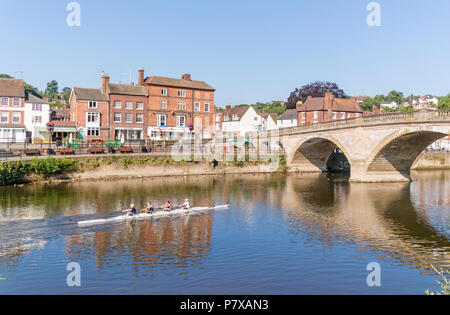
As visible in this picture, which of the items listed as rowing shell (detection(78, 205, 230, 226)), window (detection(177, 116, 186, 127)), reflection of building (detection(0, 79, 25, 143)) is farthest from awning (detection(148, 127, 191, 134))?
rowing shell (detection(78, 205, 230, 226))

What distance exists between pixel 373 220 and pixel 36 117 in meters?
53.3

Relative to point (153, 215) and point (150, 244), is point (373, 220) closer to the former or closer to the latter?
point (153, 215)

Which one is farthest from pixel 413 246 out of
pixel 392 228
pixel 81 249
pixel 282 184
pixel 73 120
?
pixel 73 120

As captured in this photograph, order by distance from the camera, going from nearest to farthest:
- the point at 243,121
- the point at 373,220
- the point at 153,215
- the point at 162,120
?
1. the point at 153,215
2. the point at 373,220
3. the point at 162,120
4. the point at 243,121

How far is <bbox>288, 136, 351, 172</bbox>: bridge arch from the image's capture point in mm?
58375

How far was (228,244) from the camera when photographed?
2238 cm

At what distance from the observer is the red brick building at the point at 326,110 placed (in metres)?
77.6

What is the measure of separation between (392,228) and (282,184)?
22380 millimetres

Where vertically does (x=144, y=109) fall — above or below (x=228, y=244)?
above

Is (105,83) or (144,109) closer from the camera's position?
(105,83)

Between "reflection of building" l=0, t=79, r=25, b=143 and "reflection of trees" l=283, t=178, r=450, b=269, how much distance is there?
4173 cm

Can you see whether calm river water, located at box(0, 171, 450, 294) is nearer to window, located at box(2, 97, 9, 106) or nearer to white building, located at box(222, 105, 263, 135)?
window, located at box(2, 97, 9, 106)

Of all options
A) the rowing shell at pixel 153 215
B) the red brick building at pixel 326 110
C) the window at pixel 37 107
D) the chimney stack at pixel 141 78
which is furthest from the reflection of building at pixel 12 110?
the red brick building at pixel 326 110

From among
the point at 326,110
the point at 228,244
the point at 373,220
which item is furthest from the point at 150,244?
the point at 326,110
